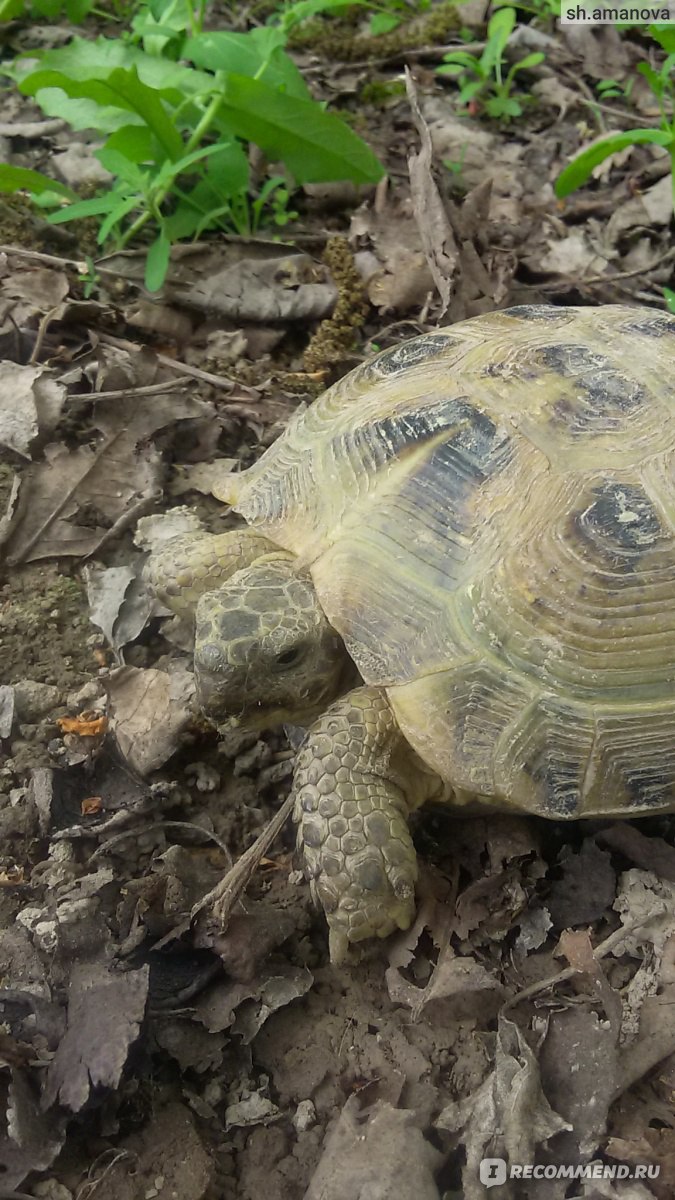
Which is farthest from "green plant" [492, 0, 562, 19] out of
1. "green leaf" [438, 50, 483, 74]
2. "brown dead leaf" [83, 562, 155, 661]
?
"brown dead leaf" [83, 562, 155, 661]

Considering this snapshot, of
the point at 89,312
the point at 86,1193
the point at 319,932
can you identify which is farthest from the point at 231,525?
the point at 86,1193

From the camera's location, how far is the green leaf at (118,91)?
3596mm

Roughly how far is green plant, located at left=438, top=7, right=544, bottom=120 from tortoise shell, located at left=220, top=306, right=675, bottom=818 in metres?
3.93

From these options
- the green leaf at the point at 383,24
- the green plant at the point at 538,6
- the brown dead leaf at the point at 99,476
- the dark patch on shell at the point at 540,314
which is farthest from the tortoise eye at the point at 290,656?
the green plant at the point at 538,6

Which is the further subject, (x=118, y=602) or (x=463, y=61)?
(x=463, y=61)

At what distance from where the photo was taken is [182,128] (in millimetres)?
4355

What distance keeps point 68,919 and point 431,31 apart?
6525 mm

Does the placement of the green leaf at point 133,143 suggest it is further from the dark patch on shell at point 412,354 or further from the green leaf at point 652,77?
→ the green leaf at point 652,77

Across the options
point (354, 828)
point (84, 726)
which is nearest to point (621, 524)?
point (354, 828)

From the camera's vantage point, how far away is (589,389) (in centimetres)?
254

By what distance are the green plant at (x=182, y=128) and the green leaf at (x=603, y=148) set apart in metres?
1.00

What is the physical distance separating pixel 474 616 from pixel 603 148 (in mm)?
2847

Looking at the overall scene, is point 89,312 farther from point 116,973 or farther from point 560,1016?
point 560,1016

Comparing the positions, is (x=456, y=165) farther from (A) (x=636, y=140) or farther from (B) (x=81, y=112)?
(B) (x=81, y=112)
